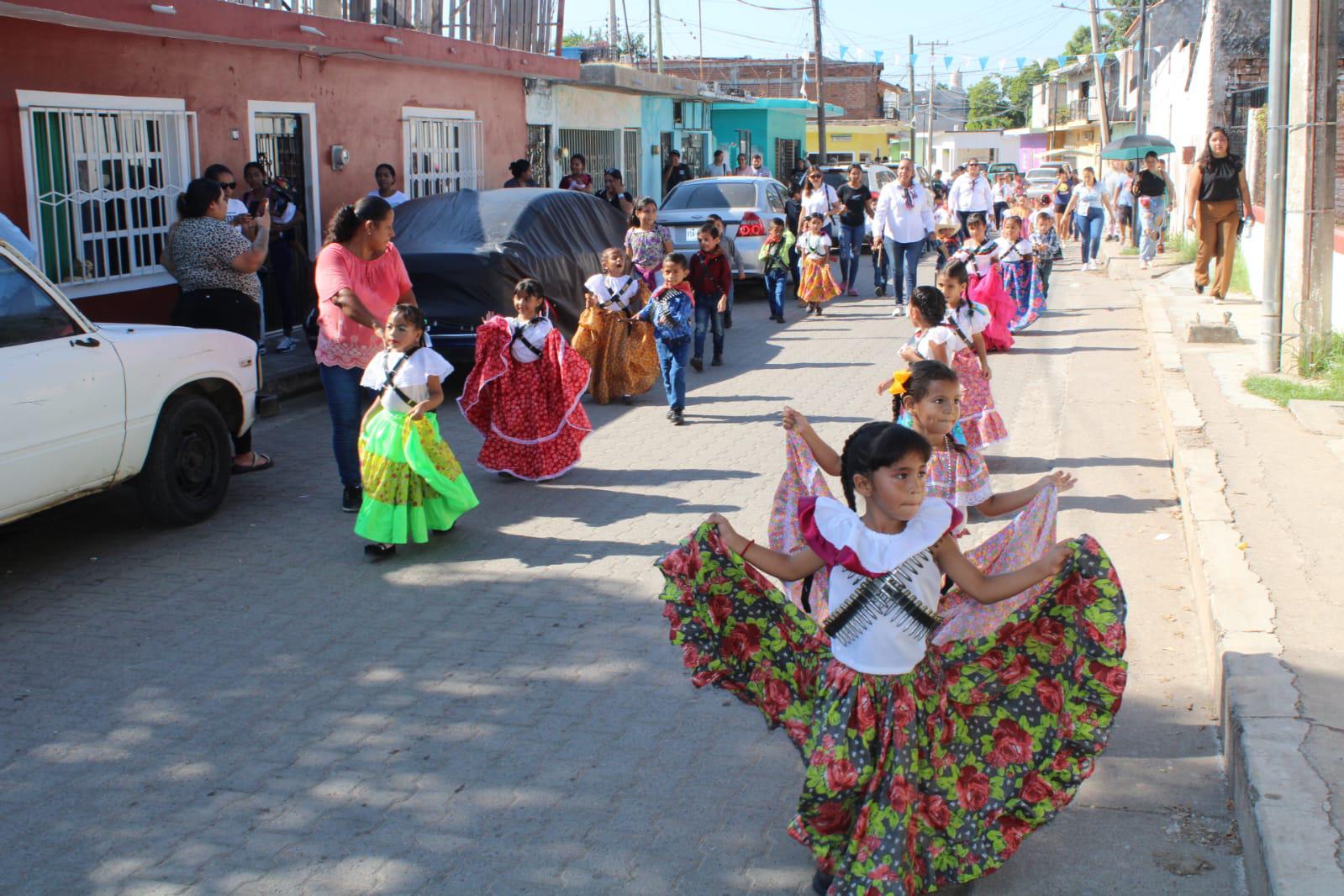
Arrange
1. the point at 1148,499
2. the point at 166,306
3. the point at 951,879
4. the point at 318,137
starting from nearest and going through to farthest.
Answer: the point at 951,879 → the point at 1148,499 → the point at 166,306 → the point at 318,137

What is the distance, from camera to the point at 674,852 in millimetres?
3953

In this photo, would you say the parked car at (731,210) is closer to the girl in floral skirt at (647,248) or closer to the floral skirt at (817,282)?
the floral skirt at (817,282)

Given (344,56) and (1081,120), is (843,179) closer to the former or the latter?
(344,56)

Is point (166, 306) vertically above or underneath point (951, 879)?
above

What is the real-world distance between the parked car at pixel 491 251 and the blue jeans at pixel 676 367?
178cm

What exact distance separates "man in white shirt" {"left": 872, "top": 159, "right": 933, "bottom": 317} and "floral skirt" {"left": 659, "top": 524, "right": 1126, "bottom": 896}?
1210cm

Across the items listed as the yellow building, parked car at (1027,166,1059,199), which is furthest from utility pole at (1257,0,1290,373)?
the yellow building

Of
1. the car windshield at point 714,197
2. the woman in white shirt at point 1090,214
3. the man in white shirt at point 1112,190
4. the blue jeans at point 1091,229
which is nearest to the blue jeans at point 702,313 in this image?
the car windshield at point 714,197

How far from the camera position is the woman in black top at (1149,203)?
20.8 meters

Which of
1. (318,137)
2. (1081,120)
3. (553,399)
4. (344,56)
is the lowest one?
(553,399)

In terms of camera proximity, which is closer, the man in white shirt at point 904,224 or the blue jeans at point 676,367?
the blue jeans at point 676,367

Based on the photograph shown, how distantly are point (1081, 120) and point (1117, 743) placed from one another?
74.2 m

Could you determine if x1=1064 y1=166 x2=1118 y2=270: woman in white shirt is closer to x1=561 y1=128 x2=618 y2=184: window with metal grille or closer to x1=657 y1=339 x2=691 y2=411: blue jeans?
x1=561 y1=128 x2=618 y2=184: window with metal grille

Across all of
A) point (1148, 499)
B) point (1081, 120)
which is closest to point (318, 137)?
point (1148, 499)
